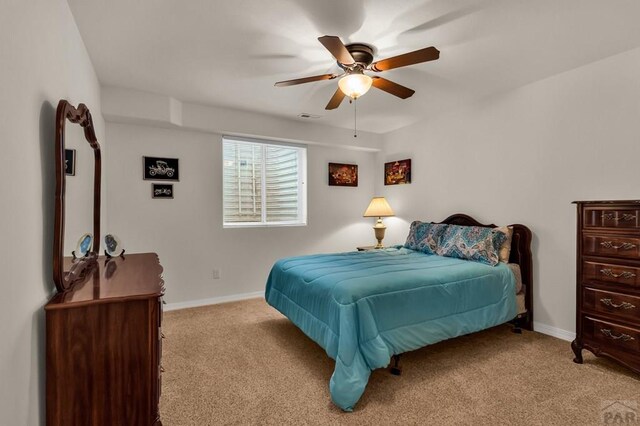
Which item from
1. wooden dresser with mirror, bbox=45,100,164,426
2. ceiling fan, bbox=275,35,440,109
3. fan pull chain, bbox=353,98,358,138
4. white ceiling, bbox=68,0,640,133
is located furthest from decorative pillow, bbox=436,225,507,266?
wooden dresser with mirror, bbox=45,100,164,426

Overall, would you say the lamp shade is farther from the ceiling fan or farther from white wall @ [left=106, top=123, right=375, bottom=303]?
the ceiling fan

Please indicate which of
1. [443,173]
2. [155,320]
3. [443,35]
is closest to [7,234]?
[155,320]

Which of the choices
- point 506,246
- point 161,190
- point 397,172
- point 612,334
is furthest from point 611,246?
point 161,190

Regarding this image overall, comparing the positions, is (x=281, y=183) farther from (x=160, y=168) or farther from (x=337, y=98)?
(x=337, y=98)

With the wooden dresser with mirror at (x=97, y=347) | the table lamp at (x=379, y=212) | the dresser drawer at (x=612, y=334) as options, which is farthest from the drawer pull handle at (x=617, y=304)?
the wooden dresser with mirror at (x=97, y=347)

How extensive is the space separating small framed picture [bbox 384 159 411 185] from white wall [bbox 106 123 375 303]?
91cm

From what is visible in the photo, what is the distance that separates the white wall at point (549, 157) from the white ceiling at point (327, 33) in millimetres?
222

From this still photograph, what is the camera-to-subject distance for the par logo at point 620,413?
1.85m

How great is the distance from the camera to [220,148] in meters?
4.14

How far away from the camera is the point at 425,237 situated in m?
3.91

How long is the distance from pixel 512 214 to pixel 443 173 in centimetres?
104

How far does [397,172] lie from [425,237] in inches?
54.0

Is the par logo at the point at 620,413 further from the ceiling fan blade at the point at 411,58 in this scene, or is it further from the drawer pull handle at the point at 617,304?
the ceiling fan blade at the point at 411,58

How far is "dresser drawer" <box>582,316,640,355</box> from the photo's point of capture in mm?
2215
